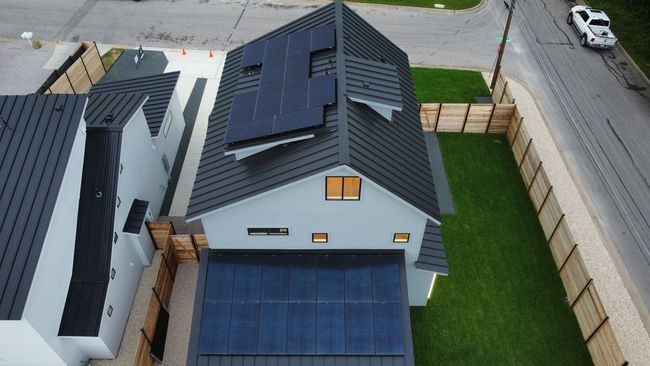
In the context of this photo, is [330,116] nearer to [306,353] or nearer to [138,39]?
[306,353]

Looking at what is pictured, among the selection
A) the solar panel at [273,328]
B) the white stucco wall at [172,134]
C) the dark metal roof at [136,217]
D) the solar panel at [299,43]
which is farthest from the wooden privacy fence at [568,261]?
the white stucco wall at [172,134]

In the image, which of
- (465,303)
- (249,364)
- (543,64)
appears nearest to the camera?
(249,364)

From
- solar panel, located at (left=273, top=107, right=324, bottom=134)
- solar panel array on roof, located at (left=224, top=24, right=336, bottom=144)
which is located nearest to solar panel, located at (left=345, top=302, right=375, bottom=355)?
solar panel, located at (left=273, top=107, right=324, bottom=134)

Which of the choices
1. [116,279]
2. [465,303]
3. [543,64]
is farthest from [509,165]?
[116,279]

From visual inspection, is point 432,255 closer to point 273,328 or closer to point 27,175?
point 273,328

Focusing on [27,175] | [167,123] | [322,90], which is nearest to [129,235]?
[27,175]

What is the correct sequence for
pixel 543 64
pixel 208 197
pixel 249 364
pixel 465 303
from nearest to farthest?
pixel 249 364, pixel 208 197, pixel 465 303, pixel 543 64

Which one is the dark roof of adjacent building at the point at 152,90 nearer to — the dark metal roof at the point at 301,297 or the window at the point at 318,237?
the dark metal roof at the point at 301,297
